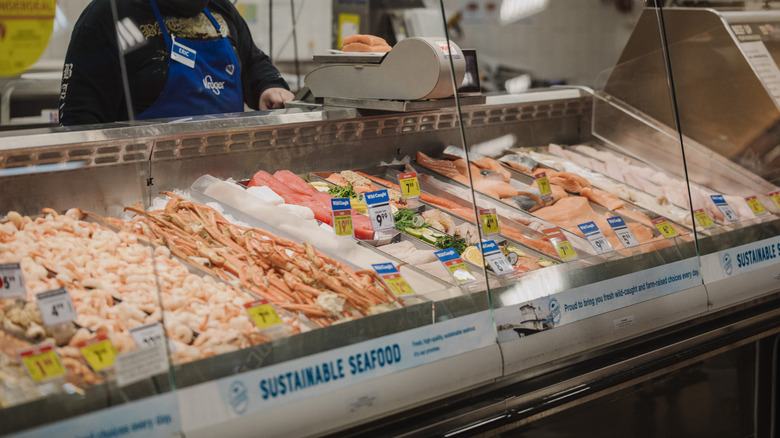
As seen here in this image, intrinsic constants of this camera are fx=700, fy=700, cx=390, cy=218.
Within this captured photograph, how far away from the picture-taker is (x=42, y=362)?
145 cm

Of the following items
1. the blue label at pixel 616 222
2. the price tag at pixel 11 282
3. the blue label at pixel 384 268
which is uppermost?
the price tag at pixel 11 282

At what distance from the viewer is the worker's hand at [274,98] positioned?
3.76 m

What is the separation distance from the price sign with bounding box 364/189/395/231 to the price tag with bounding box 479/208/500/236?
1.13 ft

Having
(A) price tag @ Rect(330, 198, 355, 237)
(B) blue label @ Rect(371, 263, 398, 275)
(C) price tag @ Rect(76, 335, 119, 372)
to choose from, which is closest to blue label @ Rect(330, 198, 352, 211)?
(A) price tag @ Rect(330, 198, 355, 237)

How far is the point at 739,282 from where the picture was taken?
2859mm

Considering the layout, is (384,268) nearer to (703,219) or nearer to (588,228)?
(588,228)

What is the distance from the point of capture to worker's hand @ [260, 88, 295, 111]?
376cm

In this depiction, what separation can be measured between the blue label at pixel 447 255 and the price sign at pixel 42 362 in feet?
3.99

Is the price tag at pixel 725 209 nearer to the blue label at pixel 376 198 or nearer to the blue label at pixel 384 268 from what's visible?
the blue label at pixel 376 198

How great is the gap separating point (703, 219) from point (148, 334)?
2384mm

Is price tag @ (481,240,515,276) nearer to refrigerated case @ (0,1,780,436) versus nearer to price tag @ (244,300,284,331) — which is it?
refrigerated case @ (0,1,780,436)

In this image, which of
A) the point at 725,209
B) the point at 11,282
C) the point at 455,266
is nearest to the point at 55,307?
the point at 11,282

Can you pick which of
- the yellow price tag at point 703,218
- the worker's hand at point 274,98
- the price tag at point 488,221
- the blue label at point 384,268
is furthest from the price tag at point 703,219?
the worker's hand at point 274,98

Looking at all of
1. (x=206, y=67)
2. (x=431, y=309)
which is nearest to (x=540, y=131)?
(x=206, y=67)
